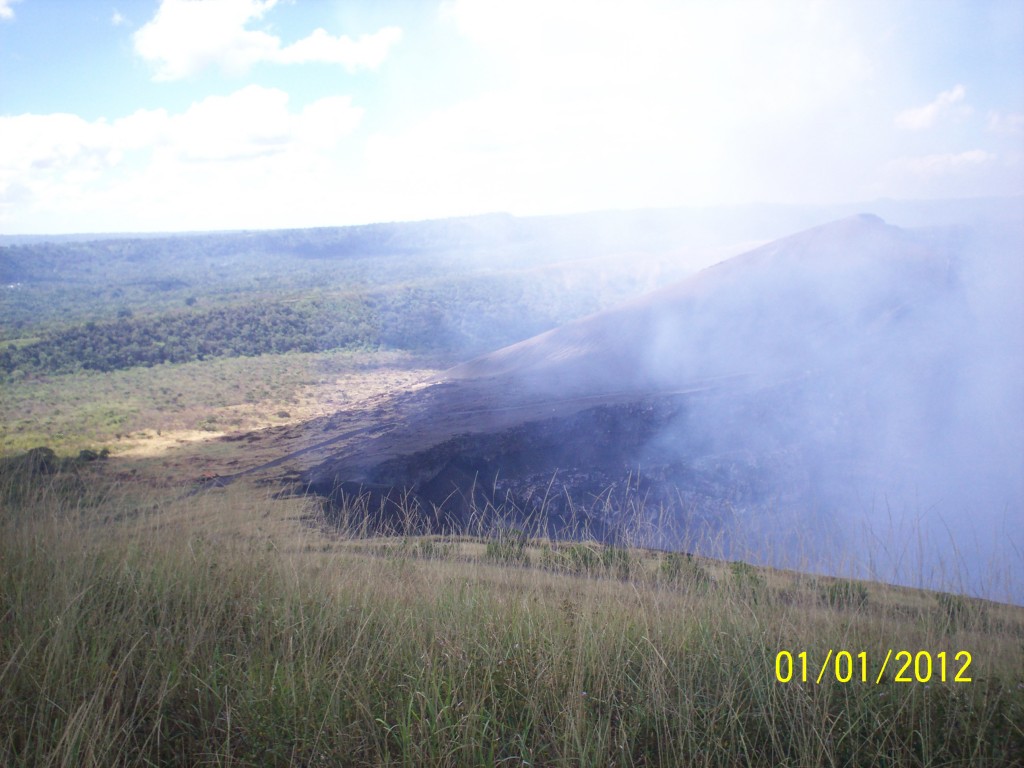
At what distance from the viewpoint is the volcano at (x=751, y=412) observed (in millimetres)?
11281

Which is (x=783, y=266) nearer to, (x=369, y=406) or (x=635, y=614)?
(x=369, y=406)

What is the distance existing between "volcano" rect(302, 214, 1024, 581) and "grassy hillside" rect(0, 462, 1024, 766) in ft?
18.2

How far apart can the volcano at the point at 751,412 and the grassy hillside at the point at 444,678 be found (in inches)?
219

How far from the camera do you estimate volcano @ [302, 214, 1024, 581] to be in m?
11.3

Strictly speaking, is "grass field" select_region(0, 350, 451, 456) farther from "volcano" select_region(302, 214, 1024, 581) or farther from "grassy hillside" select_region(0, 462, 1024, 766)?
"grassy hillside" select_region(0, 462, 1024, 766)

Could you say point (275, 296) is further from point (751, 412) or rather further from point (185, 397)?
point (751, 412)

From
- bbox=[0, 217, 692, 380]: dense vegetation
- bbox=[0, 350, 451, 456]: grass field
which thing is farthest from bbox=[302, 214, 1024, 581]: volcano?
bbox=[0, 217, 692, 380]: dense vegetation

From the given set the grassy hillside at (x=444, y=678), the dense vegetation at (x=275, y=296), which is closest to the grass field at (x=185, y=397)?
the dense vegetation at (x=275, y=296)

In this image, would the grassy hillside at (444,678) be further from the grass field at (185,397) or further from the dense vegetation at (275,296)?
the dense vegetation at (275,296)

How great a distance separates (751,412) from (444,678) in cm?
1102

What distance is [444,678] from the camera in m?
2.87

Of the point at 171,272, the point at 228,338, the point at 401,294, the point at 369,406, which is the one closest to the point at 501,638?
the point at 369,406

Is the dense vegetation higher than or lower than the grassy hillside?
higher

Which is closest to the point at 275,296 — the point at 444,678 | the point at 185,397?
the point at 185,397
